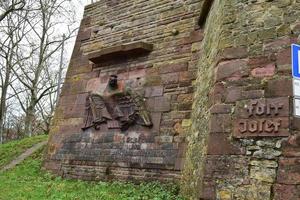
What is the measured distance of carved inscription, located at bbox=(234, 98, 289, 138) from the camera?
15.1 feet

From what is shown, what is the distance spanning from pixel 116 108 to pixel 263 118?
441 cm

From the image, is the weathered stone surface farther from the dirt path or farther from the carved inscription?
the dirt path

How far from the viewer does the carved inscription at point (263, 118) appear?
4.62 meters

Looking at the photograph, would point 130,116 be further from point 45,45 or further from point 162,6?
point 45,45

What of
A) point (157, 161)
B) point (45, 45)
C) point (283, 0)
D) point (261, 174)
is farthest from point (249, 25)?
point (45, 45)

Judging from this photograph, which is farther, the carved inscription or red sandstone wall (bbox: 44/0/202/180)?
red sandstone wall (bbox: 44/0/202/180)

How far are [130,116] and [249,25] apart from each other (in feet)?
11.9

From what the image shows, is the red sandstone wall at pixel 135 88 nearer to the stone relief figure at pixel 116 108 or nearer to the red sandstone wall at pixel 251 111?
the stone relief figure at pixel 116 108

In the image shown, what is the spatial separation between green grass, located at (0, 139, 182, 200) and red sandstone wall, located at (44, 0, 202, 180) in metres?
0.27

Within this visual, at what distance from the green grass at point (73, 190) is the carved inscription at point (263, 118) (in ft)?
6.75

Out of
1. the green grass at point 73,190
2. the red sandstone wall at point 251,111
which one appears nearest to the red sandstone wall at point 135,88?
the green grass at point 73,190

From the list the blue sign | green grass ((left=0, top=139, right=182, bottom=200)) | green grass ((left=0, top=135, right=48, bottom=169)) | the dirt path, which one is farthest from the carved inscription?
green grass ((left=0, top=135, right=48, bottom=169))

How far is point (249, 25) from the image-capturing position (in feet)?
17.7

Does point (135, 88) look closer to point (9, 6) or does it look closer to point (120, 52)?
point (120, 52)
